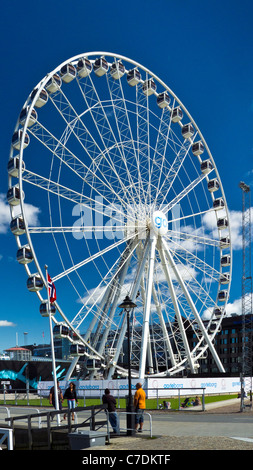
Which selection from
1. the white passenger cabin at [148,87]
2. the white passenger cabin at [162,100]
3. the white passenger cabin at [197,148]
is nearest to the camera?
the white passenger cabin at [148,87]

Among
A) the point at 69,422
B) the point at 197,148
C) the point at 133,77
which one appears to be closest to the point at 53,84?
the point at 133,77

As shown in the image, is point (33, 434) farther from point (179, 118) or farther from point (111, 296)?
point (179, 118)

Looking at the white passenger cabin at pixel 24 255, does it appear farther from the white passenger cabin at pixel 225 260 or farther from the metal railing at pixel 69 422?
the white passenger cabin at pixel 225 260

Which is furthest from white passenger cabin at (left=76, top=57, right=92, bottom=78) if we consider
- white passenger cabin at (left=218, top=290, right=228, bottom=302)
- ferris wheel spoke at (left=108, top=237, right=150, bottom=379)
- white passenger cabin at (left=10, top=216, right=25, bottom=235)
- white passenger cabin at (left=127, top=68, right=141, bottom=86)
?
white passenger cabin at (left=218, top=290, right=228, bottom=302)

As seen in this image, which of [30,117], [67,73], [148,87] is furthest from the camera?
[148,87]

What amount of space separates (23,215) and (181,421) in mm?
15630

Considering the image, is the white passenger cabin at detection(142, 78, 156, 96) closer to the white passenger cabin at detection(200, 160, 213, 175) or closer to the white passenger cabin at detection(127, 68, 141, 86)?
the white passenger cabin at detection(127, 68, 141, 86)

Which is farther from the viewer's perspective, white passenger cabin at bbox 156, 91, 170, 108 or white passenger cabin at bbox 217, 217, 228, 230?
white passenger cabin at bbox 217, 217, 228, 230

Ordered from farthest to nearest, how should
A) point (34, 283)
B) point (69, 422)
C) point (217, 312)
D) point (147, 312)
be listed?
1. point (217, 312)
2. point (147, 312)
3. point (34, 283)
4. point (69, 422)

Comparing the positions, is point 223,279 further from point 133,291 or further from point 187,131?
point 187,131

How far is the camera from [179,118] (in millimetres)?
46531

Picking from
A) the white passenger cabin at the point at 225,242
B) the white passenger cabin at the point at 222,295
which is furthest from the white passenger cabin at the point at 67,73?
the white passenger cabin at the point at 222,295

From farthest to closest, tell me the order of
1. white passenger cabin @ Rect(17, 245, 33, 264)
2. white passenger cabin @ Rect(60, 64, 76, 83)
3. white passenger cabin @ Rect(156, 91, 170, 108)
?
white passenger cabin @ Rect(156, 91, 170, 108)
white passenger cabin @ Rect(60, 64, 76, 83)
white passenger cabin @ Rect(17, 245, 33, 264)
